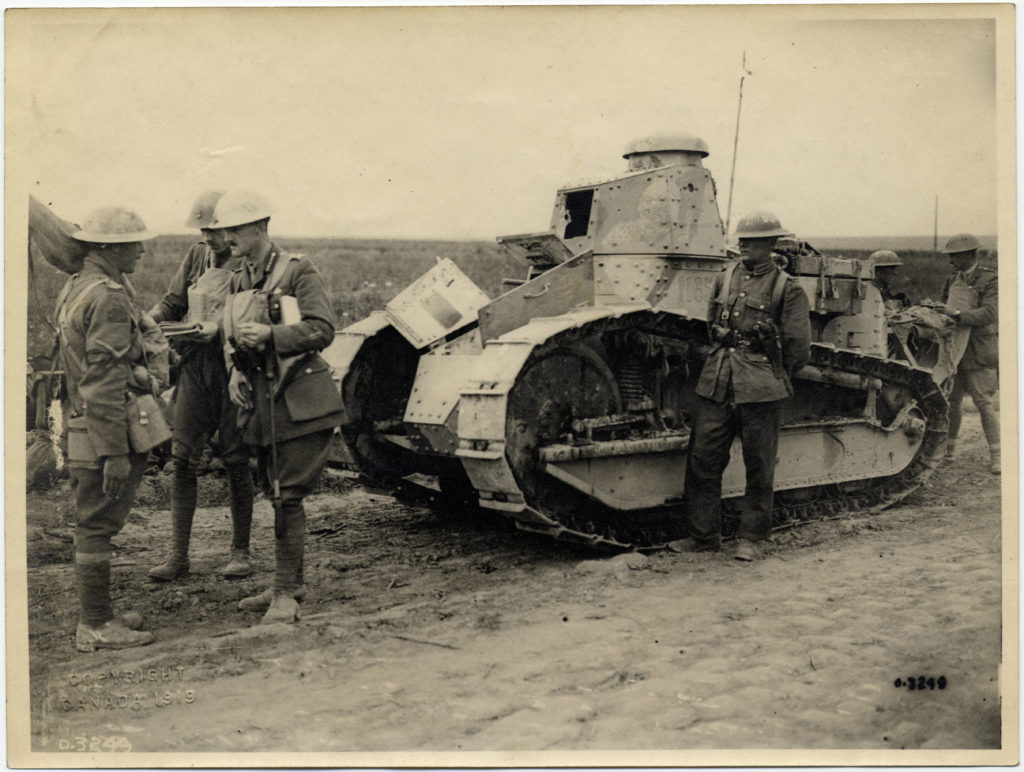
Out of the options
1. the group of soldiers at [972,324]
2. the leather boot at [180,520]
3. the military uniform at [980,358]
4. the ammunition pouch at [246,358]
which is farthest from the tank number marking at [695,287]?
the leather boot at [180,520]

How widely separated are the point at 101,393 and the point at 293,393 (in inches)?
43.2

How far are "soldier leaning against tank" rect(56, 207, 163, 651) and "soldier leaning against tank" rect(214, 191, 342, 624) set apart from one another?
57 centimetres

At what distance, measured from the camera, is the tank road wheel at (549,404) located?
7172 millimetres

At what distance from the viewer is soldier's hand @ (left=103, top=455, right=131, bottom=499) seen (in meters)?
5.99

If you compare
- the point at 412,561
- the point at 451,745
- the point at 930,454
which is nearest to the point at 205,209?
the point at 412,561

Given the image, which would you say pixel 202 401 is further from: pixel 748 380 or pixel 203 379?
pixel 748 380

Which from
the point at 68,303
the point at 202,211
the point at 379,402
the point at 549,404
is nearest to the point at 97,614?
the point at 68,303

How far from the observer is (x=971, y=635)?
6445 mm

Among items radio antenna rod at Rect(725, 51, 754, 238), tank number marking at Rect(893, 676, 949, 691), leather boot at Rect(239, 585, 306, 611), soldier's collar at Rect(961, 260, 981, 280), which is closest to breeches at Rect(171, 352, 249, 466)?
leather boot at Rect(239, 585, 306, 611)

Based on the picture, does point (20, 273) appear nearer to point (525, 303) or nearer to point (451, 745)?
point (525, 303)

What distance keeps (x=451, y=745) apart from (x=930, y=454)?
6318mm

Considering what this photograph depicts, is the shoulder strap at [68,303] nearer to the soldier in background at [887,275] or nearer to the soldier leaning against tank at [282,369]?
the soldier leaning against tank at [282,369]

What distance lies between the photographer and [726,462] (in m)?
7.85

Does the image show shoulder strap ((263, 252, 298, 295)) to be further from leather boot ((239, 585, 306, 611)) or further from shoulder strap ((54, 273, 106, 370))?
leather boot ((239, 585, 306, 611))
